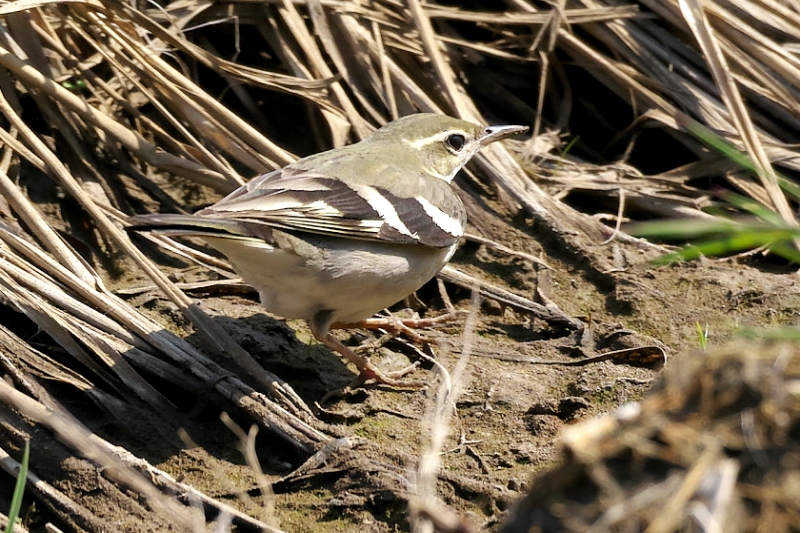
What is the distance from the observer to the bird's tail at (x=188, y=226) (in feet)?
15.0

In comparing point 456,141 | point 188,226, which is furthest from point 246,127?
point 188,226

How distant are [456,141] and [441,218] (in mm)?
896

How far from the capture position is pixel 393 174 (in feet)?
Answer: 19.1

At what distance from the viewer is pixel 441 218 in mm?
5734

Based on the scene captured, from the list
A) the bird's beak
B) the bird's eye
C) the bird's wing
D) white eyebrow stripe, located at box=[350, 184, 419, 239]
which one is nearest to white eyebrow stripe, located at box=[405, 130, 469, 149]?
the bird's eye

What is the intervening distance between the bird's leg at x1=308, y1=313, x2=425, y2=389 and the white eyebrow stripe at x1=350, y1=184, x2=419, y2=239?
606 mm

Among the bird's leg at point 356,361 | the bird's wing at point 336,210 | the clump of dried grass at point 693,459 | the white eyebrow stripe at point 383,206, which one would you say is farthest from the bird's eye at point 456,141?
the clump of dried grass at point 693,459

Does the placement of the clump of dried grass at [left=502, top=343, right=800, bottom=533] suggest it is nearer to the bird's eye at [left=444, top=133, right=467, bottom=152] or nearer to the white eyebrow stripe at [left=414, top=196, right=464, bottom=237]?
the white eyebrow stripe at [left=414, top=196, right=464, bottom=237]

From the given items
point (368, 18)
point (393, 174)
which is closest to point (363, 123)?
point (368, 18)

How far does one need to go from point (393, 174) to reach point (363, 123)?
51.6 inches

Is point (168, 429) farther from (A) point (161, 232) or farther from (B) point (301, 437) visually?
(A) point (161, 232)

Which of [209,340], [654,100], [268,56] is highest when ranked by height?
[268,56]

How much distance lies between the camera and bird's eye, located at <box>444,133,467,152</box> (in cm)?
643

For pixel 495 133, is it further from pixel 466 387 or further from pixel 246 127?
pixel 466 387
